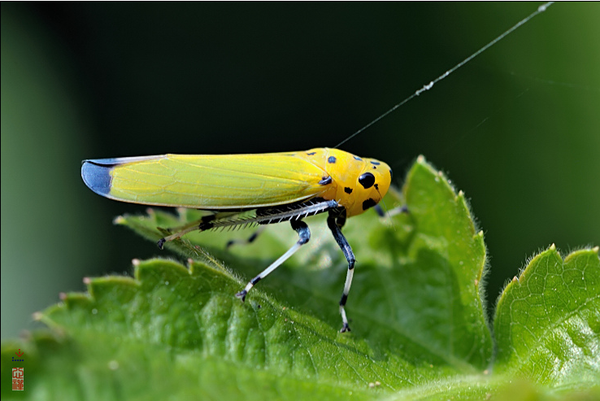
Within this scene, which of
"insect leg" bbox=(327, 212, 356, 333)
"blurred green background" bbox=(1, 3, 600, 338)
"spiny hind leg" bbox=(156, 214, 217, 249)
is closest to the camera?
"insect leg" bbox=(327, 212, 356, 333)

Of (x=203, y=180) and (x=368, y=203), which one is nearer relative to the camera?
(x=203, y=180)

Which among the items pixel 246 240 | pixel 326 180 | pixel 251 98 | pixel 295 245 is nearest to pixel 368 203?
pixel 326 180

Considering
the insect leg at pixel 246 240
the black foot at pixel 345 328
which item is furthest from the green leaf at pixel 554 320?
the insect leg at pixel 246 240

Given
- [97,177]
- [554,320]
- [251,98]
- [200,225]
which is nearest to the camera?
[554,320]

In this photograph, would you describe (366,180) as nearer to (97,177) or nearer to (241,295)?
(241,295)

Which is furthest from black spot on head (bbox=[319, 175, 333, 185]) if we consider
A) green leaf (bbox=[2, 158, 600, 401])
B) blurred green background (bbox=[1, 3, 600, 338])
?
blurred green background (bbox=[1, 3, 600, 338])

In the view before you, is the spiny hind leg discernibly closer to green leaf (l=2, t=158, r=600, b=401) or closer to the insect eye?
green leaf (l=2, t=158, r=600, b=401)

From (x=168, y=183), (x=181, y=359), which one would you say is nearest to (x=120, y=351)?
(x=181, y=359)
